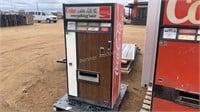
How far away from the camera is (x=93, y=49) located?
96.4 inches

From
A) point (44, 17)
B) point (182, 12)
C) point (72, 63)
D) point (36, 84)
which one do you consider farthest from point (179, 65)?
point (44, 17)

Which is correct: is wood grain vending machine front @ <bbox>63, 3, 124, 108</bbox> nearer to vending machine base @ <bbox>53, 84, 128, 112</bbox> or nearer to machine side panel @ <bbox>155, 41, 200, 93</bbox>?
vending machine base @ <bbox>53, 84, 128, 112</bbox>

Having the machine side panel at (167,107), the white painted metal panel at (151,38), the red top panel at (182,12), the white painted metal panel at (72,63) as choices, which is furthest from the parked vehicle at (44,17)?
the red top panel at (182,12)

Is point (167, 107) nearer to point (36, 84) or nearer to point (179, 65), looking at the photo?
point (179, 65)

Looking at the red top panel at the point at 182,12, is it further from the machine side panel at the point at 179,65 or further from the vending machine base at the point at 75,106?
the vending machine base at the point at 75,106

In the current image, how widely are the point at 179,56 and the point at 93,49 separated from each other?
3.54 feet

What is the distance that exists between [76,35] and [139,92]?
1.83m

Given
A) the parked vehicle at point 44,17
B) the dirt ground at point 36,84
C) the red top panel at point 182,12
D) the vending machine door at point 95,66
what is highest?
the parked vehicle at point 44,17

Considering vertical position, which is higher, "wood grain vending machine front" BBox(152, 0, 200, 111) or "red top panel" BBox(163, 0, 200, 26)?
"red top panel" BBox(163, 0, 200, 26)

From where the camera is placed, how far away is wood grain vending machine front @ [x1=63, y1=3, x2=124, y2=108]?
2.29m

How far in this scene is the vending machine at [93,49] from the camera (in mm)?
2289

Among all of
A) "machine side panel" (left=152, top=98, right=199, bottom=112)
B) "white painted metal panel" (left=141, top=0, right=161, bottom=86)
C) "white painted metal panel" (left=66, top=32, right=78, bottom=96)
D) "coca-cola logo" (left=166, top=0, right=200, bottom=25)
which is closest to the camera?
"coca-cola logo" (left=166, top=0, right=200, bottom=25)

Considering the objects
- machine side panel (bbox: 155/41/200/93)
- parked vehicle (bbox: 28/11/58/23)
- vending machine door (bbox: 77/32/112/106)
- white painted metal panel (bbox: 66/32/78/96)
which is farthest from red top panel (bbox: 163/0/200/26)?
parked vehicle (bbox: 28/11/58/23)

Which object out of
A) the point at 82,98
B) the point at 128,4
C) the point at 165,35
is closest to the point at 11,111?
the point at 82,98
